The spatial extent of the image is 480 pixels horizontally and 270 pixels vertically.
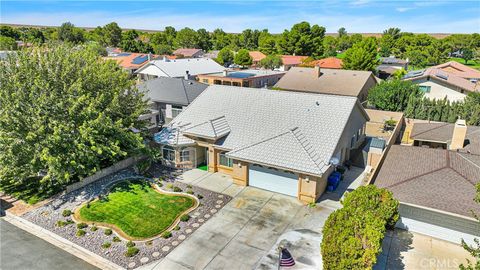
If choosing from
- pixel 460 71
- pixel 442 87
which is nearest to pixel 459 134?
pixel 442 87

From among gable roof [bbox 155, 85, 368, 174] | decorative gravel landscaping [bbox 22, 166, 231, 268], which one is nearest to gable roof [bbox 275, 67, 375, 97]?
gable roof [bbox 155, 85, 368, 174]

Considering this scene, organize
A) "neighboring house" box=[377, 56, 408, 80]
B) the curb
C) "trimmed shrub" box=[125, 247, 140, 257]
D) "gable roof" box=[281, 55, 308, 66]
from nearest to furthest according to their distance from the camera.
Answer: the curb, "trimmed shrub" box=[125, 247, 140, 257], "neighboring house" box=[377, 56, 408, 80], "gable roof" box=[281, 55, 308, 66]

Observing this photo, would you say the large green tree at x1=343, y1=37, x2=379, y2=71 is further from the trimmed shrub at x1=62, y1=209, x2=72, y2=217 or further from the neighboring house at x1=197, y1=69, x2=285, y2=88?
the trimmed shrub at x1=62, y1=209, x2=72, y2=217

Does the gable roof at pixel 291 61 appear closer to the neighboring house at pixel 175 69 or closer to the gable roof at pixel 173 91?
the neighboring house at pixel 175 69

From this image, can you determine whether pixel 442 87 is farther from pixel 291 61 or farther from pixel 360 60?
pixel 291 61

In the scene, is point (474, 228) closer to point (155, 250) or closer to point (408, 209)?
point (408, 209)

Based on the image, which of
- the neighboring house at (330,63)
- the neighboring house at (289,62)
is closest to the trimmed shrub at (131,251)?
the neighboring house at (330,63)

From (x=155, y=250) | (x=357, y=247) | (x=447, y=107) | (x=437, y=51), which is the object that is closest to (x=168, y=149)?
(x=155, y=250)
